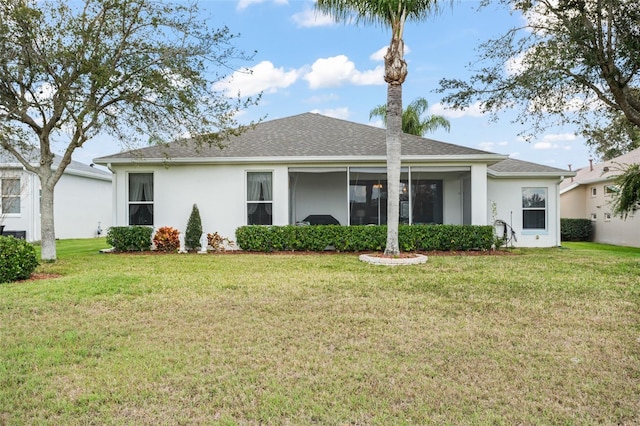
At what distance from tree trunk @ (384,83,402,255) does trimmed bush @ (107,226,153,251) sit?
7.63 m

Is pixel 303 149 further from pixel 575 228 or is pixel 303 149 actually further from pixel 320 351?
pixel 575 228

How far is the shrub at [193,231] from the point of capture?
1293 cm

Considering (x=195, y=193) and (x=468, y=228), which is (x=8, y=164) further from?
(x=468, y=228)

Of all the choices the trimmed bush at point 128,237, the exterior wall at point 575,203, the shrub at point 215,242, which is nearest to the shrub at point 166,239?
the trimmed bush at point 128,237

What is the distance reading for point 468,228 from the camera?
1254 cm

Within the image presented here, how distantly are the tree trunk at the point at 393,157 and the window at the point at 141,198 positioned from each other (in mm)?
A: 7919

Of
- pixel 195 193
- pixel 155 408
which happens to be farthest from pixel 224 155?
pixel 155 408

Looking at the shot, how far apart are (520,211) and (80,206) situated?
20563mm

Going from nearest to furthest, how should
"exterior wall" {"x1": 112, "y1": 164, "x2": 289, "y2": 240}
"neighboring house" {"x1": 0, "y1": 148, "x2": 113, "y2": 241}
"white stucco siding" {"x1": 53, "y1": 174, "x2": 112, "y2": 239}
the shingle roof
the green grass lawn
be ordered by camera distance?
the green grass lawn → "exterior wall" {"x1": 112, "y1": 164, "x2": 289, "y2": 240} → the shingle roof → "neighboring house" {"x1": 0, "y1": 148, "x2": 113, "y2": 241} → "white stucco siding" {"x1": 53, "y1": 174, "x2": 112, "y2": 239}

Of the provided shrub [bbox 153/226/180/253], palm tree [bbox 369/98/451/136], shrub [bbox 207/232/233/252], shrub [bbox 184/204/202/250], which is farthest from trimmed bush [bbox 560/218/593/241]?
shrub [bbox 153/226/180/253]

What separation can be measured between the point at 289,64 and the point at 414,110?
1365 centimetres

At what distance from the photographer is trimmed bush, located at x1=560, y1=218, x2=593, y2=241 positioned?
2088 cm

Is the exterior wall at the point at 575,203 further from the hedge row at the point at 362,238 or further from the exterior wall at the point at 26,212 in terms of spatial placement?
the exterior wall at the point at 26,212

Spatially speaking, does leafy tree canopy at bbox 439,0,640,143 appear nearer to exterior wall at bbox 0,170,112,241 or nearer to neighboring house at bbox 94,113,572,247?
neighboring house at bbox 94,113,572,247
